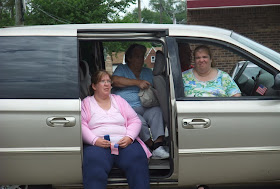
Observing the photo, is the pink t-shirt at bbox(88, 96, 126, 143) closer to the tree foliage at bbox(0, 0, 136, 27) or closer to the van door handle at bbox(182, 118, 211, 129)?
the van door handle at bbox(182, 118, 211, 129)

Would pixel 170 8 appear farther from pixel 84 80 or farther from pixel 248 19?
pixel 84 80

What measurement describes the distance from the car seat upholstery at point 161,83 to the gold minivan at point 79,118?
1.20 feet

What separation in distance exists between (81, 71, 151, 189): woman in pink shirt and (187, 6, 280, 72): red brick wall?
43.7 feet

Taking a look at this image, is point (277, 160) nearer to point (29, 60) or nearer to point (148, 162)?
point (148, 162)

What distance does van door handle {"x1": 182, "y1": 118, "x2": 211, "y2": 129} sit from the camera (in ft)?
13.9

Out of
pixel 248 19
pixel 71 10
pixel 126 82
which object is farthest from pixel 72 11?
pixel 126 82

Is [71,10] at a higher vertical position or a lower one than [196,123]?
higher

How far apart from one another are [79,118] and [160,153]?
0.91m

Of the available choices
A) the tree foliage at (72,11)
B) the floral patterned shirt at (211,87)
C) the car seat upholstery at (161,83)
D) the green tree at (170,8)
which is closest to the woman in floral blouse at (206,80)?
the floral patterned shirt at (211,87)

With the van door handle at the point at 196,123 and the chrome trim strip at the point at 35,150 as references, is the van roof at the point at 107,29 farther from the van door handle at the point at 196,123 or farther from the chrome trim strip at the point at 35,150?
the chrome trim strip at the point at 35,150

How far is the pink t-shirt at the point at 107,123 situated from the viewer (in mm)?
4559

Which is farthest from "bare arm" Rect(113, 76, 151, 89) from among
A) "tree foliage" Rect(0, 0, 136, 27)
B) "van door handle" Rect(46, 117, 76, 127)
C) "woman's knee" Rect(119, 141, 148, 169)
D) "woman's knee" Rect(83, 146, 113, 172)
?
"tree foliage" Rect(0, 0, 136, 27)

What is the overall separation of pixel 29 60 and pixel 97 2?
28775mm

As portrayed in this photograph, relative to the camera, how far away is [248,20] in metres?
18.0
